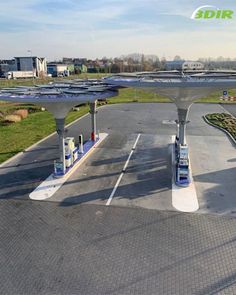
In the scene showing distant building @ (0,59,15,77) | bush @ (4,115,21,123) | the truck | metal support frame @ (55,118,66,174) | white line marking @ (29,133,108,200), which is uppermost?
distant building @ (0,59,15,77)

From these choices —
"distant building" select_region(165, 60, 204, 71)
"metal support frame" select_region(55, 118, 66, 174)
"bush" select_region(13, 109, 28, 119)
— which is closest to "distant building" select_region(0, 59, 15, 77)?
"bush" select_region(13, 109, 28, 119)

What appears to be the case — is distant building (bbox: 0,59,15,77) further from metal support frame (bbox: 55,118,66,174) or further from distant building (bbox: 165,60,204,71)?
metal support frame (bbox: 55,118,66,174)

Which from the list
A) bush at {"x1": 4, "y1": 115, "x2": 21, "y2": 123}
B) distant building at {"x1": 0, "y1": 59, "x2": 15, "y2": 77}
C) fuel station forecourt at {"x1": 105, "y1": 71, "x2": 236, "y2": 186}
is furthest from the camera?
distant building at {"x1": 0, "y1": 59, "x2": 15, "y2": 77}

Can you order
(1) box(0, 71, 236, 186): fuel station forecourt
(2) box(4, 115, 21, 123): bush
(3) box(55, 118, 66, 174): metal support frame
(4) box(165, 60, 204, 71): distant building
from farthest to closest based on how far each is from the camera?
(2) box(4, 115, 21, 123): bush
(4) box(165, 60, 204, 71): distant building
(3) box(55, 118, 66, 174): metal support frame
(1) box(0, 71, 236, 186): fuel station forecourt

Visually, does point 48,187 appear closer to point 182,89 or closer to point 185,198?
point 185,198

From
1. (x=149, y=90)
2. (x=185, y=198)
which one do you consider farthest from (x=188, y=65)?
(x=185, y=198)

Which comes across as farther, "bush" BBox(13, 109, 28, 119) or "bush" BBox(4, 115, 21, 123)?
"bush" BBox(13, 109, 28, 119)

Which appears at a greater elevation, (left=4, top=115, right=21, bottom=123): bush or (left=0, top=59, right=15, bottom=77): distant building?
(left=0, top=59, right=15, bottom=77): distant building

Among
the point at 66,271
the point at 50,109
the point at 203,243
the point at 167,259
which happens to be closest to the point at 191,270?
the point at 167,259

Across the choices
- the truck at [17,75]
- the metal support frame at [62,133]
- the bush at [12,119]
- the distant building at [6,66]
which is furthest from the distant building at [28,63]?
the metal support frame at [62,133]

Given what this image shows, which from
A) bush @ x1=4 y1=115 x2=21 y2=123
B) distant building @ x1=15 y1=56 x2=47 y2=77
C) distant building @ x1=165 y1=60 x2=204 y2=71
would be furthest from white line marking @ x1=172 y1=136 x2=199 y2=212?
distant building @ x1=15 y1=56 x2=47 y2=77

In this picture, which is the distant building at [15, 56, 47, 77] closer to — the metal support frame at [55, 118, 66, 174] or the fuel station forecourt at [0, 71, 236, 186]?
the fuel station forecourt at [0, 71, 236, 186]

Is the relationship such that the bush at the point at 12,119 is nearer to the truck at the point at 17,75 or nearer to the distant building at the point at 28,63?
the truck at the point at 17,75

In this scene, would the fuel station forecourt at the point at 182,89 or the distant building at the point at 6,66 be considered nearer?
the fuel station forecourt at the point at 182,89
